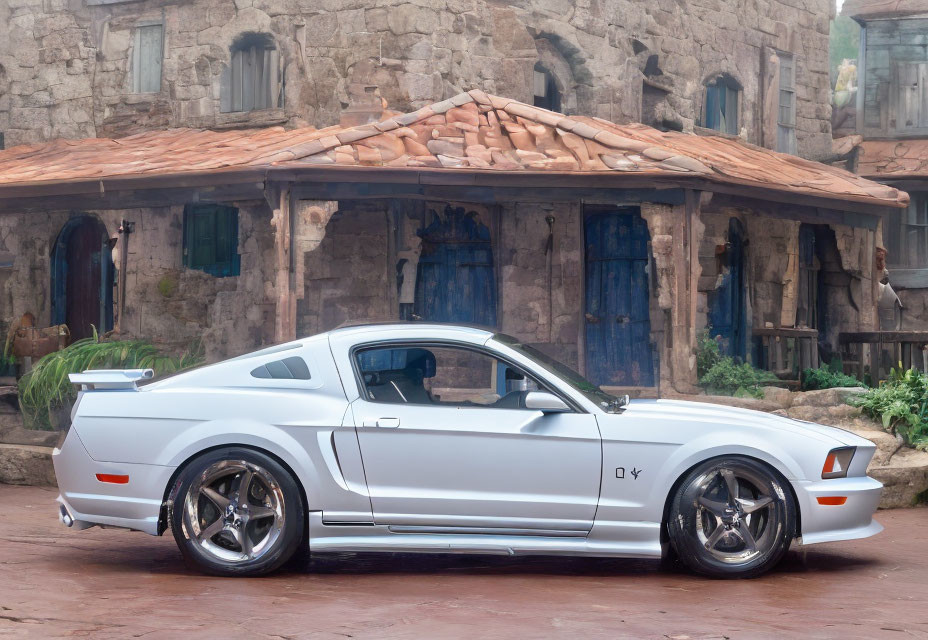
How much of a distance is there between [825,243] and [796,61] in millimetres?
3250

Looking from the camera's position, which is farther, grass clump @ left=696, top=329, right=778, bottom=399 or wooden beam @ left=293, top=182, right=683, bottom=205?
grass clump @ left=696, top=329, right=778, bottom=399

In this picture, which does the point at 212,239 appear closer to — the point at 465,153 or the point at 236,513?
the point at 465,153

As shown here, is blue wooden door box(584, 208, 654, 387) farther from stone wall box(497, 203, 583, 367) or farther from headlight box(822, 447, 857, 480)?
headlight box(822, 447, 857, 480)

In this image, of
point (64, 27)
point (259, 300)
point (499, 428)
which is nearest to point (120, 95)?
point (64, 27)

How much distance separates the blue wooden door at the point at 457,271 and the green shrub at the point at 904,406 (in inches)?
204

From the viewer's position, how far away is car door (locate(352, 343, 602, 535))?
6219mm

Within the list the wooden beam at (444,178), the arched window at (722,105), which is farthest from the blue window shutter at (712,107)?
the wooden beam at (444,178)

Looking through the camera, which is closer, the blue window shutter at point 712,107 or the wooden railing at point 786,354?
the wooden railing at point 786,354

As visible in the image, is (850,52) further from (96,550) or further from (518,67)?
(96,550)

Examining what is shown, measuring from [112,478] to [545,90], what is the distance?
10.9m

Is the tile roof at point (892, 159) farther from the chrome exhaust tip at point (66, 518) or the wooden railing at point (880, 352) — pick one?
the chrome exhaust tip at point (66, 518)

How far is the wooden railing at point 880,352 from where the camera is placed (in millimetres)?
13469

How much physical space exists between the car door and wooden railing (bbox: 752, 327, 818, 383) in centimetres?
971

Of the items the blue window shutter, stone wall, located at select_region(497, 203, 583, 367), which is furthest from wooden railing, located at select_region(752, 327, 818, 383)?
the blue window shutter
